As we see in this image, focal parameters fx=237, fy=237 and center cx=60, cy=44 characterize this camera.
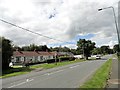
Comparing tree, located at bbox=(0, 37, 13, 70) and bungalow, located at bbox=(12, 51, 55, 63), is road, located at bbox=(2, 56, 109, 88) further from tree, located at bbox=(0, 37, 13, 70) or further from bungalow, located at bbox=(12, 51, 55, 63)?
bungalow, located at bbox=(12, 51, 55, 63)

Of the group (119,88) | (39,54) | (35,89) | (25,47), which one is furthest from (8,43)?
(25,47)

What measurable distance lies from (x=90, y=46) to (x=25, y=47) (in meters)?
54.5

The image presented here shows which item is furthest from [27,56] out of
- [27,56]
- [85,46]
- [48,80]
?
[48,80]

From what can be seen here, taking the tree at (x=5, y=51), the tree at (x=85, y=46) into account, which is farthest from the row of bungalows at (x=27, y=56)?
the tree at (x=5, y=51)

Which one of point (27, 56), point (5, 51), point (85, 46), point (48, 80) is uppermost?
point (85, 46)

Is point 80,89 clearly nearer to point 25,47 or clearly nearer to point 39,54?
point 39,54

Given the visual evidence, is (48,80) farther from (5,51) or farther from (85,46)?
(85,46)

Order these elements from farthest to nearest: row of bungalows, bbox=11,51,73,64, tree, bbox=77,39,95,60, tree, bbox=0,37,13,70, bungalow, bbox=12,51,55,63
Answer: tree, bbox=77,39,95,60, bungalow, bbox=12,51,55,63, row of bungalows, bbox=11,51,73,64, tree, bbox=0,37,13,70

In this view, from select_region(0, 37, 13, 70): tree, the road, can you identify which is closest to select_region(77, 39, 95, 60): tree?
select_region(0, 37, 13, 70): tree

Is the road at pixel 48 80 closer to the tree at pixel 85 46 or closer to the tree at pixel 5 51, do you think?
the tree at pixel 5 51

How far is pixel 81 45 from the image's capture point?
10594 centimetres

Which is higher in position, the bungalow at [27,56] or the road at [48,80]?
the bungalow at [27,56]

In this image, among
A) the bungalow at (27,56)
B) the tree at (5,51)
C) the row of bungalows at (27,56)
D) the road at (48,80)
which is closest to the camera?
the road at (48,80)

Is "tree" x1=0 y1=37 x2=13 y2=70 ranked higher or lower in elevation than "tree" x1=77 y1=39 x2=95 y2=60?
lower
